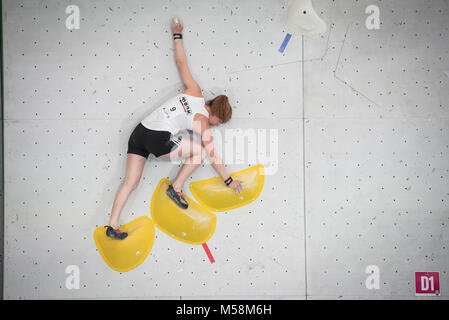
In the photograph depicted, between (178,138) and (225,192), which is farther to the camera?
(225,192)

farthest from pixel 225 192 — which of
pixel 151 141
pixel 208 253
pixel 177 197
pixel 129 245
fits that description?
pixel 129 245

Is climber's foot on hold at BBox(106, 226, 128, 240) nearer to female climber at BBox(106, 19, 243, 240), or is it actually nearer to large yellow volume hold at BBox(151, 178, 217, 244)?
female climber at BBox(106, 19, 243, 240)

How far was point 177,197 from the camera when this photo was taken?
2.15 meters

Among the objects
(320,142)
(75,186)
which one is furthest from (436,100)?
(75,186)

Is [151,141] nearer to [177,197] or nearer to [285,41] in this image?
[177,197]

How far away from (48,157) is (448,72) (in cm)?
301

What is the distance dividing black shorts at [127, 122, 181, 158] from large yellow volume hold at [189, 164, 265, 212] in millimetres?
338

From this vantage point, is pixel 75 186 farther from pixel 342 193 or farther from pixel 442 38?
pixel 442 38

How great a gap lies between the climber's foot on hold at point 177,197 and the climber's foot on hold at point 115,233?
43 cm

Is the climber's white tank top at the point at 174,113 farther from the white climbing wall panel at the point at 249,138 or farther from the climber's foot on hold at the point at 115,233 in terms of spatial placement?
the climber's foot on hold at the point at 115,233

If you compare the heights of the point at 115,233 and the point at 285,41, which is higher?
the point at 285,41

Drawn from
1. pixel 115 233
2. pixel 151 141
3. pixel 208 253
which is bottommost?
pixel 208 253

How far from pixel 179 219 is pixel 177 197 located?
178mm

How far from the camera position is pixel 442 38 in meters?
2.27
